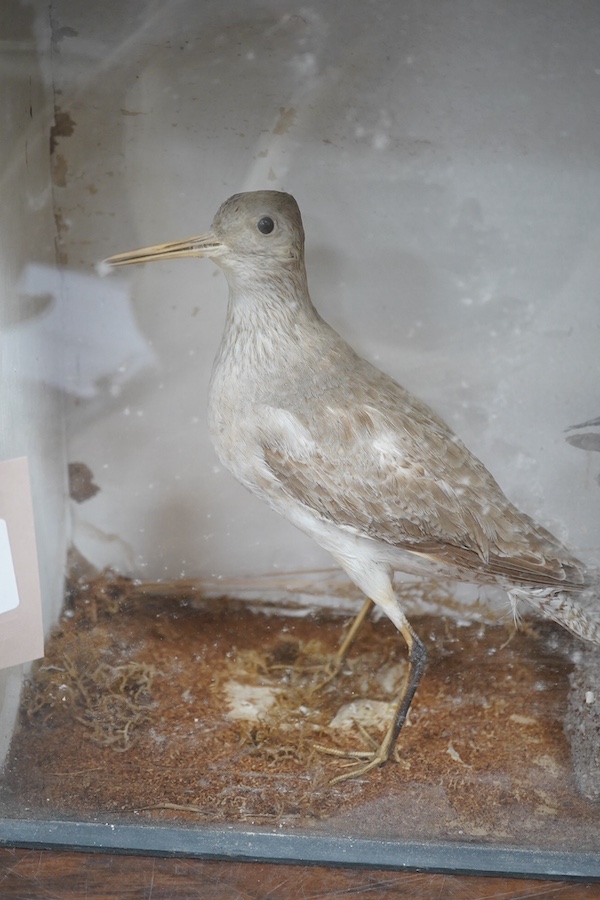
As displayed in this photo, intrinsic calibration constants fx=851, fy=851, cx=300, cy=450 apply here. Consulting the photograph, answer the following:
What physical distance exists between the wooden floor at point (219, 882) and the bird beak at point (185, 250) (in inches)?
32.4

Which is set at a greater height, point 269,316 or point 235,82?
point 235,82

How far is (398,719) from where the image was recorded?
1272 millimetres

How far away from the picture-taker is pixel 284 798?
1.17 m

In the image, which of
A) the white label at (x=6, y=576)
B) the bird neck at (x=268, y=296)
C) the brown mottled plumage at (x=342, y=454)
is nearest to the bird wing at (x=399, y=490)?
the brown mottled plumage at (x=342, y=454)

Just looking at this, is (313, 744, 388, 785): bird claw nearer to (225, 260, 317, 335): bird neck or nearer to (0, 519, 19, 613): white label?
(0, 519, 19, 613): white label

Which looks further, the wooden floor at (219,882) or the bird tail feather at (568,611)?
the bird tail feather at (568,611)

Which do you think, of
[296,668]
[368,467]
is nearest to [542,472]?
[368,467]

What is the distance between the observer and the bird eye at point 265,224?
1214 millimetres

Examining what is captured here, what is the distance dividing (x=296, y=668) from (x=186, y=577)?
241 mm

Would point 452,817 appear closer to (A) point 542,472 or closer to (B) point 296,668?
(B) point 296,668

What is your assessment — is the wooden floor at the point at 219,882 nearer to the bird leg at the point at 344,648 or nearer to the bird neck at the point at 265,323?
the bird leg at the point at 344,648

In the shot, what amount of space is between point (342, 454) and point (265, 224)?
0.35 meters

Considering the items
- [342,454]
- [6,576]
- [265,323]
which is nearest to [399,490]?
[342,454]

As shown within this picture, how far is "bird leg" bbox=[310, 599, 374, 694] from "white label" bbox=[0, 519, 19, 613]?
0.49 metres
